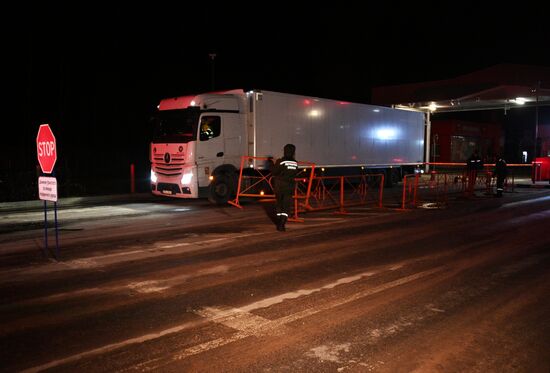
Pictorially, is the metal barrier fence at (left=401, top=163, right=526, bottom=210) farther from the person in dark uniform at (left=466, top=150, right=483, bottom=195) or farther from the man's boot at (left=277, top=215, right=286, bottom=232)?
the man's boot at (left=277, top=215, right=286, bottom=232)

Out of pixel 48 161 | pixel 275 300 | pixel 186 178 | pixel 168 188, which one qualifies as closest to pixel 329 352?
pixel 275 300

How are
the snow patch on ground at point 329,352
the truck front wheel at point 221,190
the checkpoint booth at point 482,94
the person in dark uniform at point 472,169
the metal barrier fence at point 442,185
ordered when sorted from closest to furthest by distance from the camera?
the snow patch on ground at point 329,352, the truck front wheel at point 221,190, the metal barrier fence at point 442,185, the person in dark uniform at point 472,169, the checkpoint booth at point 482,94

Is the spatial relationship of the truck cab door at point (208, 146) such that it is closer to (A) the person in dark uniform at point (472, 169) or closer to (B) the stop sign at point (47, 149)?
(B) the stop sign at point (47, 149)

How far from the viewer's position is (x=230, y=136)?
16.4 meters

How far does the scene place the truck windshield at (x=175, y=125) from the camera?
15547 millimetres

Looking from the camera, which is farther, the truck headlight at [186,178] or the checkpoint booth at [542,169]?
the checkpoint booth at [542,169]

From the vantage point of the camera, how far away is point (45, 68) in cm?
3250

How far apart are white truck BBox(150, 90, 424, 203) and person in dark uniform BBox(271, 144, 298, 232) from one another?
5.01 meters

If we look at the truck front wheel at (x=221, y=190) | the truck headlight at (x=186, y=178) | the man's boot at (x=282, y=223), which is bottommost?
the man's boot at (x=282, y=223)

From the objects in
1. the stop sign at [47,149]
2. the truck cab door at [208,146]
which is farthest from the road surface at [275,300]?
the truck cab door at [208,146]

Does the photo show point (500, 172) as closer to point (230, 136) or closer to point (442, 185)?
point (442, 185)

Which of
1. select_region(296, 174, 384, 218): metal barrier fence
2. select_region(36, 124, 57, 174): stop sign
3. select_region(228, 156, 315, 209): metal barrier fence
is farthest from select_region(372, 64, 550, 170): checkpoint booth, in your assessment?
select_region(36, 124, 57, 174): stop sign

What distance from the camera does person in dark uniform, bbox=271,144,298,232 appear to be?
36.1 feet

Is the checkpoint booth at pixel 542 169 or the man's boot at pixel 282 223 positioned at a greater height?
the checkpoint booth at pixel 542 169
